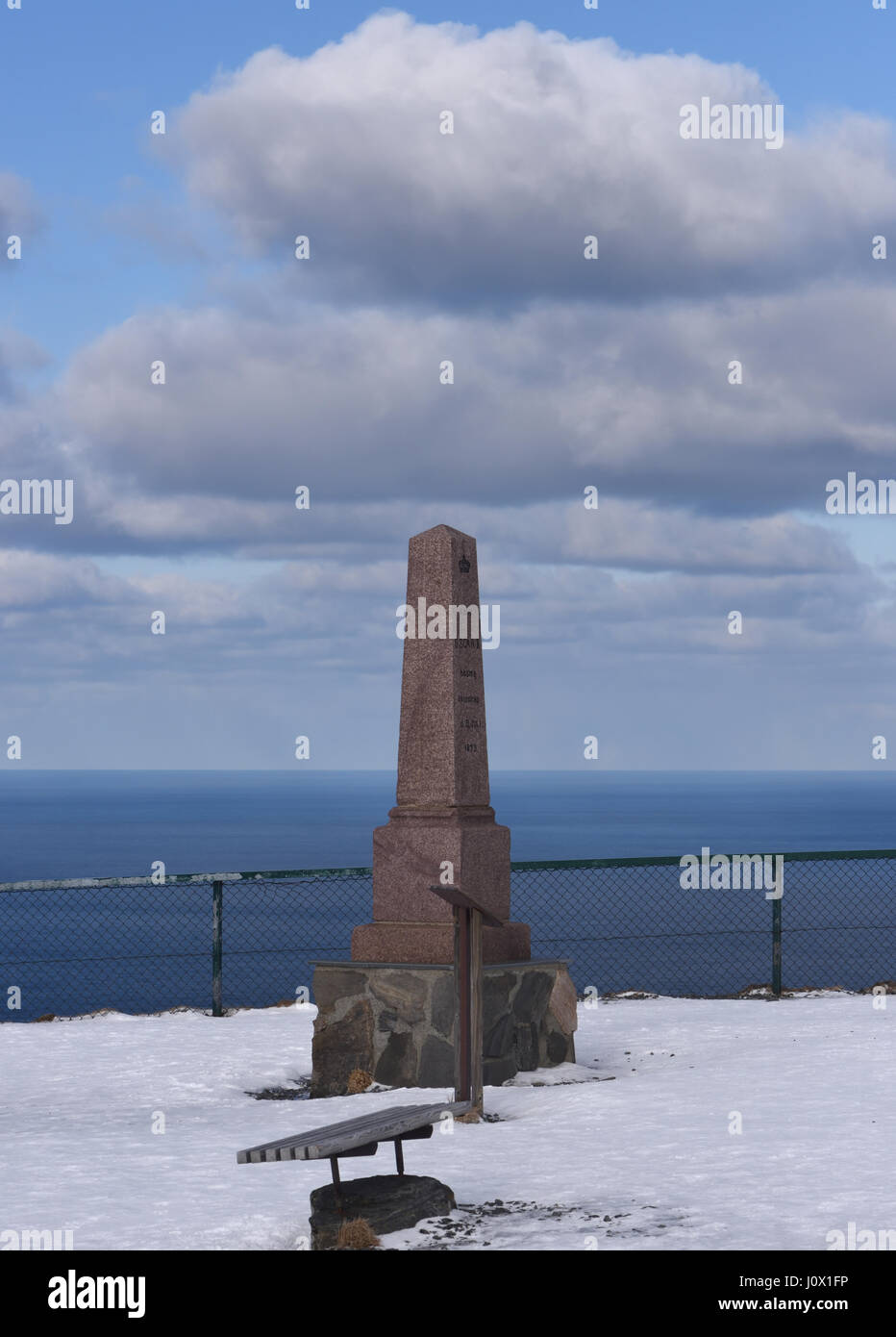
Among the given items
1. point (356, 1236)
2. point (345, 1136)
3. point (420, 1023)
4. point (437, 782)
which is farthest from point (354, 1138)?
point (437, 782)

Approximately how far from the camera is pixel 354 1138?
6.84 m

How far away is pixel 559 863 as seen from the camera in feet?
52.3

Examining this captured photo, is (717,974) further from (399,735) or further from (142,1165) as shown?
(142,1165)

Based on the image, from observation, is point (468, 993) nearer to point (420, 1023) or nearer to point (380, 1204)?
point (420, 1023)

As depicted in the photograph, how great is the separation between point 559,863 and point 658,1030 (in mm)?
2833

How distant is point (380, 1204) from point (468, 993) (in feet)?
9.82

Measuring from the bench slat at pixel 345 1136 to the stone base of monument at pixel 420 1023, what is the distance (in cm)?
→ 339

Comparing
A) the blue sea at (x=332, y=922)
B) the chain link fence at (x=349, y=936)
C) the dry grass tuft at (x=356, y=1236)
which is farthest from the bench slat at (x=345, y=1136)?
the chain link fence at (x=349, y=936)

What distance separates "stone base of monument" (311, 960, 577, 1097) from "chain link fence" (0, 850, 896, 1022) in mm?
3150

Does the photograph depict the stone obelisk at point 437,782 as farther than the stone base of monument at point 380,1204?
Yes

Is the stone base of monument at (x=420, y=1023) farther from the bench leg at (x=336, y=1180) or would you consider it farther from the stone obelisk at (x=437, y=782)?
the bench leg at (x=336, y=1180)

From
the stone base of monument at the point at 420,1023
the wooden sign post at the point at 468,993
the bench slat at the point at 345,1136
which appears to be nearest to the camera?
the bench slat at the point at 345,1136

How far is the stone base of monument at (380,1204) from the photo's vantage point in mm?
6777
